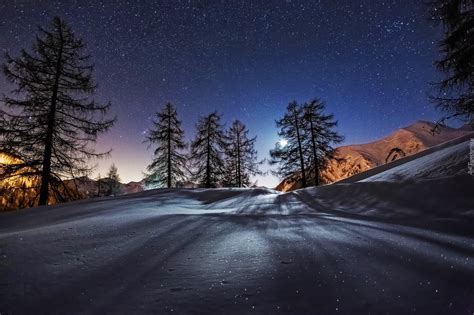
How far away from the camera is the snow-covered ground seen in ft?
5.43

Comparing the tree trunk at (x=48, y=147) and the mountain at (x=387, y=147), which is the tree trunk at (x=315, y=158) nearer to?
the mountain at (x=387, y=147)

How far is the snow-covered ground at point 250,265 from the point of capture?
166 centimetres

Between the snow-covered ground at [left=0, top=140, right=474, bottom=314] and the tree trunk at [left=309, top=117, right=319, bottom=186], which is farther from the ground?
the tree trunk at [left=309, top=117, right=319, bottom=186]

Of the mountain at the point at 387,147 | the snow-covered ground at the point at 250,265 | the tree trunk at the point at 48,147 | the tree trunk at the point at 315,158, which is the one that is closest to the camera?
the snow-covered ground at the point at 250,265

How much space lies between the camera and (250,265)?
2.30m

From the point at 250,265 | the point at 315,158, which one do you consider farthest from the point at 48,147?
the point at 315,158

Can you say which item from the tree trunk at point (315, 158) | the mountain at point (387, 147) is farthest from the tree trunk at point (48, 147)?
the mountain at point (387, 147)

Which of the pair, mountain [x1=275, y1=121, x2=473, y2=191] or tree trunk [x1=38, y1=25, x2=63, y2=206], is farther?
mountain [x1=275, y1=121, x2=473, y2=191]

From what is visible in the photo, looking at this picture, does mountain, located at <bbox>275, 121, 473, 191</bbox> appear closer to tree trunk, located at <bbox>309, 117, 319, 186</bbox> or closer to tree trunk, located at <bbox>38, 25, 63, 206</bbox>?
tree trunk, located at <bbox>309, 117, 319, 186</bbox>

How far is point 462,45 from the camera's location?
30.6 feet

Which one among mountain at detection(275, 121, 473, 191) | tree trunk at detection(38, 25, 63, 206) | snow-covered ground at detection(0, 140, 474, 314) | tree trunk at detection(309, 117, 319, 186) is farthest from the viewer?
mountain at detection(275, 121, 473, 191)

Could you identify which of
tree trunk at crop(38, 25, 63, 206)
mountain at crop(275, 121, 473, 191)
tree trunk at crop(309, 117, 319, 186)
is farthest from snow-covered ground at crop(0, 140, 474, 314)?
mountain at crop(275, 121, 473, 191)

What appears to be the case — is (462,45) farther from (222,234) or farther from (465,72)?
(222,234)

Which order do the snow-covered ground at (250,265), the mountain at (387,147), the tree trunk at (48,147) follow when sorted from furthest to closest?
the mountain at (387,147) < the tree trunk at (48,147) < the snow-covered ground at (250,265)
